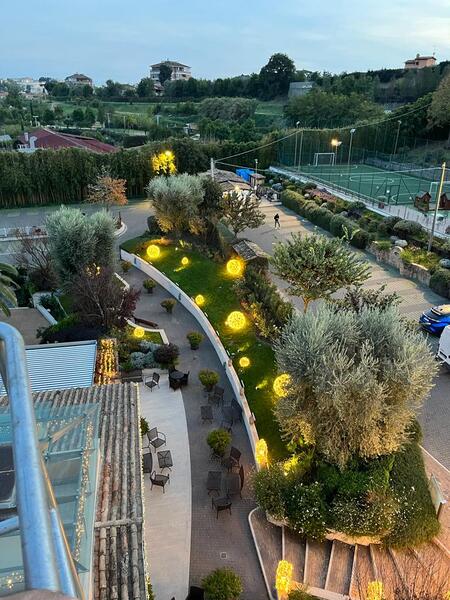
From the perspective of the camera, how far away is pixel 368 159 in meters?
56.7

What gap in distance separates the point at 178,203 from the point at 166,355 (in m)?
13.7

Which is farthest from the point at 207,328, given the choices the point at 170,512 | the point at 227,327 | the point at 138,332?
the point at 170,512

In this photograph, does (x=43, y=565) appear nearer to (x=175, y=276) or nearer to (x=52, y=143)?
(x=175, y=276)

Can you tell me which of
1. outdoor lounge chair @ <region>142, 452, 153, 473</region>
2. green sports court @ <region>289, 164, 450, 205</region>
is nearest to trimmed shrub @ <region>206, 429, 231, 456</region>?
outdoor lounge chair @ <region>142, 452, 153, 473</region>

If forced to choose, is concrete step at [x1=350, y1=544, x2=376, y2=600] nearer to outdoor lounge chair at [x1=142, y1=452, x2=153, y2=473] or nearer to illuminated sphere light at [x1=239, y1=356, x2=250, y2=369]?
outdoor lounge chair at [x1=142, y1=452, x2=153, y2=473]

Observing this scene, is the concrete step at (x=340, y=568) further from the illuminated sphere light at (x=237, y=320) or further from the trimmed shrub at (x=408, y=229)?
the trimmed shrub at (x=408, y=229)

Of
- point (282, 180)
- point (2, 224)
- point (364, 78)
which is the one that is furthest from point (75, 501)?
point (364, 78)

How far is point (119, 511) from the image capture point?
25.2 feet

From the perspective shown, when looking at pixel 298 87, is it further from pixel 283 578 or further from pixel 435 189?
pixel 283 578

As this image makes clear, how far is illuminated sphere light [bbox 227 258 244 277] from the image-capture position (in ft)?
79.8

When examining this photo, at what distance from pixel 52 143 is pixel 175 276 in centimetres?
3694

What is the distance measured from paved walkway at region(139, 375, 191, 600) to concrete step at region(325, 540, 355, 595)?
3.20 metres

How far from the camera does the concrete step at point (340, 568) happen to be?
9.66m

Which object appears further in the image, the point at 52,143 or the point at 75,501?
the point at 52,143
